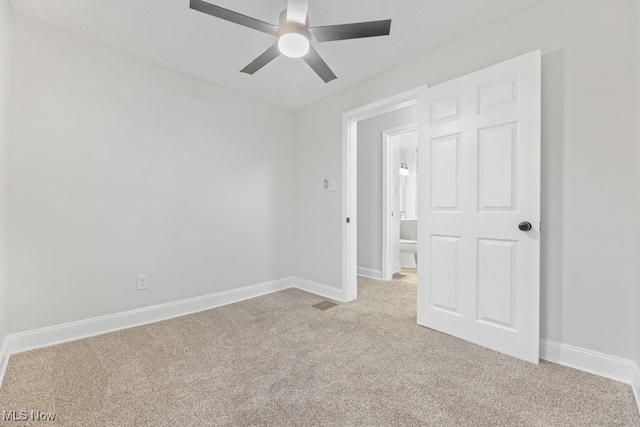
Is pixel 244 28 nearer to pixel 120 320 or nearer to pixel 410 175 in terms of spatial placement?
pixel 120 320

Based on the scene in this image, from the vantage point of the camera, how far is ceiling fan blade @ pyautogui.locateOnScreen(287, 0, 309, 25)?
1570mm

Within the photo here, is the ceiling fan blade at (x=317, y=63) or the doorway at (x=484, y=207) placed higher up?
the ceiling fan blade at (x=317, y=63)

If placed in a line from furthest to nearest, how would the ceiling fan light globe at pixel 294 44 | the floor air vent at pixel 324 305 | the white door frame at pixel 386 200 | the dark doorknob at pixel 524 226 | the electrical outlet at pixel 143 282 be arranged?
the white door frame at pixel 386 200 → the floor air vent at pixel 324 305 → the electrical outlet at pixel 143 282 → the dark doorknob at pixel 524 226 → the ceiling fan light globe at pixel 294 44

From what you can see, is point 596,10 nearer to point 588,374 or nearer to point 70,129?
point 588,374

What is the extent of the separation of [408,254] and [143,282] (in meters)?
4.02

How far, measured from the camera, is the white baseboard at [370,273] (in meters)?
4.12

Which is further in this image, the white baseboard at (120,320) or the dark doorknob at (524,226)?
the white baseboard at (120,320)

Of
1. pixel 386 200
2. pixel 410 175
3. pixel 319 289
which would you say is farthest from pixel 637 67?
pixel 410 175

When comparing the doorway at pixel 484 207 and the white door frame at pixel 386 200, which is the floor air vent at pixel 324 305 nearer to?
the doorway at pixel 484 207

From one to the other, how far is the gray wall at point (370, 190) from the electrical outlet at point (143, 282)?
2865 millimetres

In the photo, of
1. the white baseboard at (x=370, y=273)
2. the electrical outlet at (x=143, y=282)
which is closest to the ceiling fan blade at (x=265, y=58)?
the electrical outlet at (x=143, y=282)

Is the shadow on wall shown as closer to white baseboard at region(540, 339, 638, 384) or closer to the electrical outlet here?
white baseboard at region(540, 339, 638, 384)

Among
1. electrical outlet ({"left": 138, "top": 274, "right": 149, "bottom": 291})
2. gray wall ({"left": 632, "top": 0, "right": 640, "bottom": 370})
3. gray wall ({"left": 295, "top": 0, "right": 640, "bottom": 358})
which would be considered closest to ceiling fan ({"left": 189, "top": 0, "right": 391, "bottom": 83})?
gray wall ({"left": 295, "top": 0, "right": 640, "bottom": 358})

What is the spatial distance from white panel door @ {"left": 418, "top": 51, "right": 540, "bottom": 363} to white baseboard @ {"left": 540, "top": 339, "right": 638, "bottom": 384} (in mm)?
137
